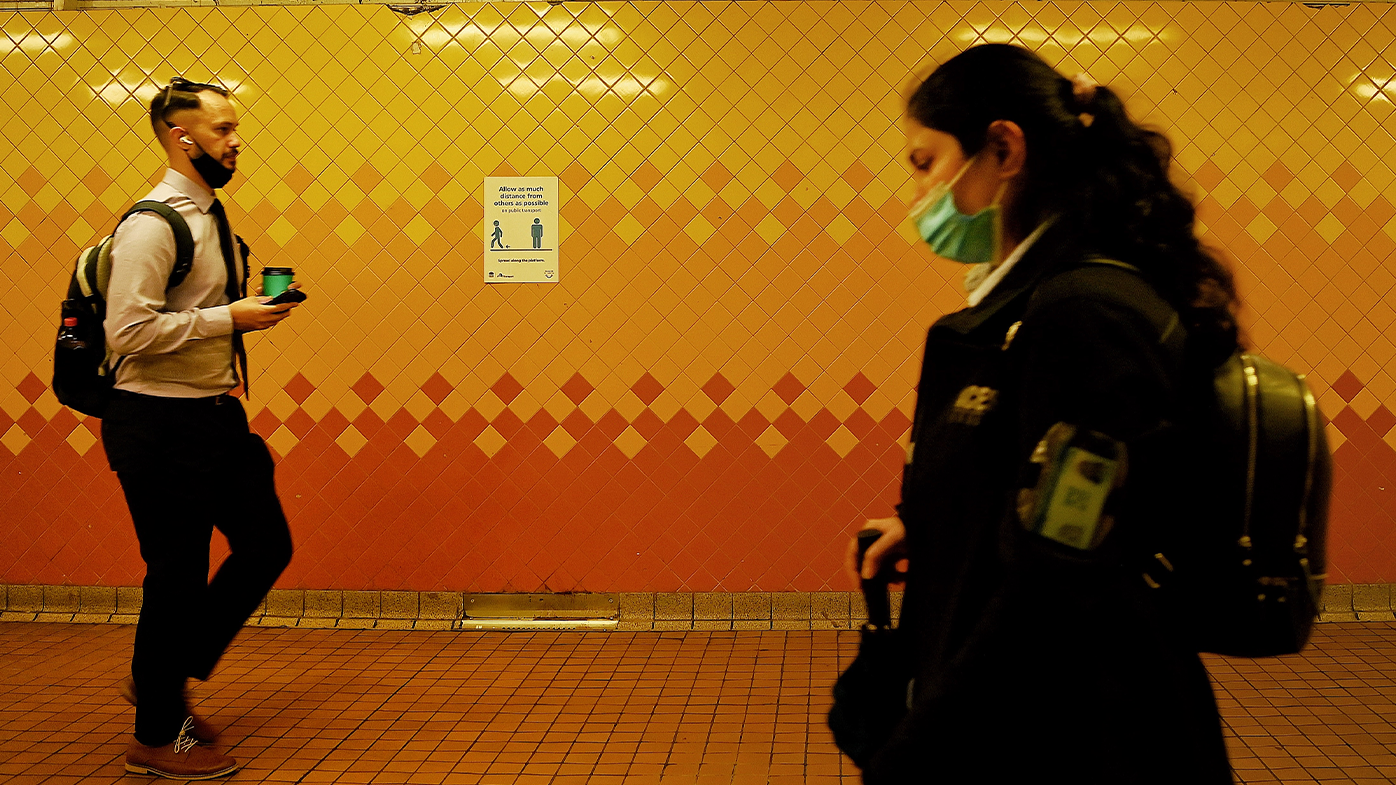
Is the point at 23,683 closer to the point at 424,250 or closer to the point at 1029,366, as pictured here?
the point at 424,250

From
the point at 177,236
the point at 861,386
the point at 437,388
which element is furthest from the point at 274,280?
the point at 861,386

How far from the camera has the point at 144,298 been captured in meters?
2.62

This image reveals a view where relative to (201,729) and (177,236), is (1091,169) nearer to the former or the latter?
(177,236)

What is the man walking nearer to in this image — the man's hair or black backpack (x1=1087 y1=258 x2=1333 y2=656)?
the man's hair

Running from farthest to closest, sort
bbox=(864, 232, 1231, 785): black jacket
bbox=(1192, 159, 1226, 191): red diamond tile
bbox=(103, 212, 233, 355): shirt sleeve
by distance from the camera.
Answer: bbox=(1192, 159, 1226, 191): red diamond tile
bbox=(103, 212, 233, 355): shirt sleeve
bbox=(864, 232, 1231, 785): black jacket

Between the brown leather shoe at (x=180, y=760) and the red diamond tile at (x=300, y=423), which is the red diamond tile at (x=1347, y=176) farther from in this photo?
the brown leather shoe at (x=180, y=760)

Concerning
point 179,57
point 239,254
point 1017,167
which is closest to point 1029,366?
point 1017,167

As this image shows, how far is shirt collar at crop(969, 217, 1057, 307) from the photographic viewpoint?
124 cm

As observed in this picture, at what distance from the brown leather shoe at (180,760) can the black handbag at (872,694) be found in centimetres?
205

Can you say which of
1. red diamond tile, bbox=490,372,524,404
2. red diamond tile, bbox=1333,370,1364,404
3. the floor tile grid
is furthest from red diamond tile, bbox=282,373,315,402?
red diamond tile, bbox=1333,370,1364,404

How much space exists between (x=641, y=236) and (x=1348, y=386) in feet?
9.54

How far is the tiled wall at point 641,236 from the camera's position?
4105 millimetres

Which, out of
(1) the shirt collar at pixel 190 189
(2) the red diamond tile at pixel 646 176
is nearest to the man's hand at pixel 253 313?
(1) the shirt collar at pixel 190 189

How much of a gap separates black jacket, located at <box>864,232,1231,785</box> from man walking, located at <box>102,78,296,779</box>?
215cm
